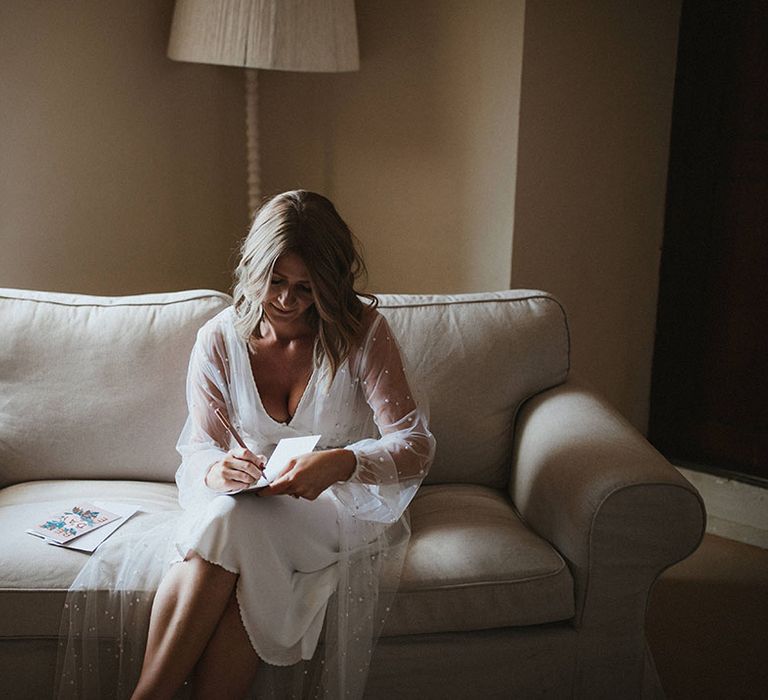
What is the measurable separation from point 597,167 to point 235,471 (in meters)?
1.81

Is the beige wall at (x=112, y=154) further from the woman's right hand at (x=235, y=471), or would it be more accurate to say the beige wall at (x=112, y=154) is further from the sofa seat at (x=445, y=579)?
the woman's right hand at (x=235, y=471)

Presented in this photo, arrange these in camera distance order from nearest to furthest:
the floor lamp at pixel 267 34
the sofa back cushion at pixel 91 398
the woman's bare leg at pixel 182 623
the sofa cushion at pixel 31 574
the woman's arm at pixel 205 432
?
the woman's bare leg at pixel 182 623
the sofa cushion at pixel 31 574
the woman's arm at pixel 205 432
the sofa back cushion at pixel 91 398
the floor lamp at pixel 267 34

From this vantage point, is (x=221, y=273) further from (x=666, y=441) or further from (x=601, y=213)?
(x=666, y=441)

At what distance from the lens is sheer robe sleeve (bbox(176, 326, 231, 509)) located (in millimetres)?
2025

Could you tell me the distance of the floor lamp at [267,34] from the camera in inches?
108

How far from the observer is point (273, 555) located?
1794 millimetres

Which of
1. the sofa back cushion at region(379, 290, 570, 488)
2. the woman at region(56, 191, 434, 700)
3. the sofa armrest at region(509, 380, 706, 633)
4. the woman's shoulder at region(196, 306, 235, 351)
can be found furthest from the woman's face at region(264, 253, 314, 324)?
the sofa armrest at region(509, 380, 706, 633)

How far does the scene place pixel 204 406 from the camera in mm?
2082

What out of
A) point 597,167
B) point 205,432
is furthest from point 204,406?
point 597,167

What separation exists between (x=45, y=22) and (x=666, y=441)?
246cm

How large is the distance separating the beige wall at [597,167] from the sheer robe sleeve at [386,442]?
1.08 m

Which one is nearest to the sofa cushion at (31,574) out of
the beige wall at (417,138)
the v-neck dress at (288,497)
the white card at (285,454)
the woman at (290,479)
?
→ the woman at (290,479)

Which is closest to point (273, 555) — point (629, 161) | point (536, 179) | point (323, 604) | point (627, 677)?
point (323, 604)

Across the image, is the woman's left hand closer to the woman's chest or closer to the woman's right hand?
the woman's right hand
